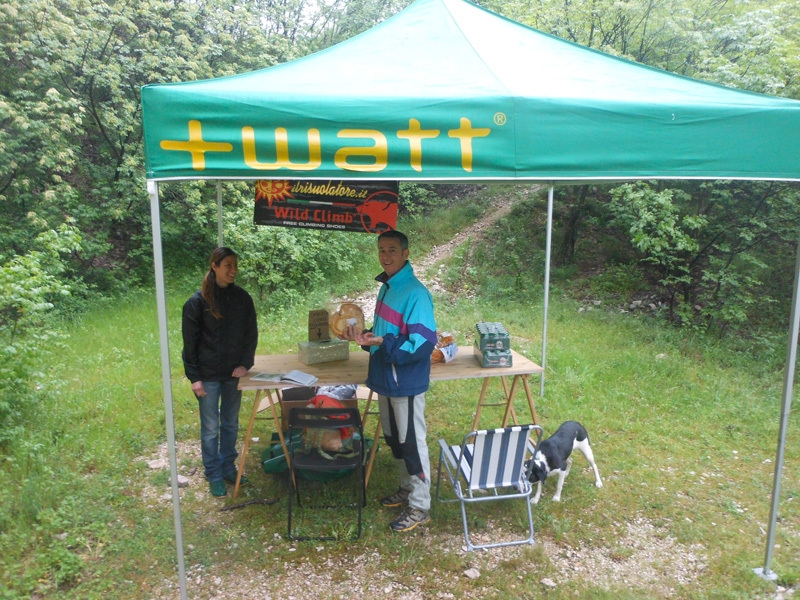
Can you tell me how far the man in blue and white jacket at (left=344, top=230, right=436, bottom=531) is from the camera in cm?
312

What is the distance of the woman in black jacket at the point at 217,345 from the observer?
3500 mm

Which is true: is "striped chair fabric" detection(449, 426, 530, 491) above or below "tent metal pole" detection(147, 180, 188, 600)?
below

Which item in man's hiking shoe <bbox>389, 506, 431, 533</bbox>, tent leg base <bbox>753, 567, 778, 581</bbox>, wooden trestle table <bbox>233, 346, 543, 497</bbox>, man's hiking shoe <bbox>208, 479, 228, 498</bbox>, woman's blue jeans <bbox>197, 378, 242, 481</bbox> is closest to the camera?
tent leg base <bbox>753, 567, 778, 581</bbox>

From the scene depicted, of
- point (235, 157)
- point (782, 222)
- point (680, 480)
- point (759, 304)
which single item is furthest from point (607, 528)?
point (759, 304)

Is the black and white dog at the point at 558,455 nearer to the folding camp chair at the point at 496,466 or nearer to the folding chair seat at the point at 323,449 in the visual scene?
the folding camp chair at the point at 496,466

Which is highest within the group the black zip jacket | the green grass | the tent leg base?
the black zip jacket

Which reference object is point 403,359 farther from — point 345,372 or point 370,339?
point 345,372

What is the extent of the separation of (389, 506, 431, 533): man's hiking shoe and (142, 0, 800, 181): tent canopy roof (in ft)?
7.23

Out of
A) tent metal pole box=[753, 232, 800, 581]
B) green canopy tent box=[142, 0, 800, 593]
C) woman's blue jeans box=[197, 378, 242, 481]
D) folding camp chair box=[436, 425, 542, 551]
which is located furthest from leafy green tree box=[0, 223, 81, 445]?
tent metal pole box=[753, 232, 800, 581]

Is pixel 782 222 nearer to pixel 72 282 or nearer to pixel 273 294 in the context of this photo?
pixel 273 294

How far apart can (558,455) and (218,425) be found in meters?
2.39

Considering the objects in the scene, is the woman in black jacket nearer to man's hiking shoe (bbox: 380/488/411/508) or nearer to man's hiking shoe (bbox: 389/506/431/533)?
man's hiking shoe (bbox: 380/488/411/508)

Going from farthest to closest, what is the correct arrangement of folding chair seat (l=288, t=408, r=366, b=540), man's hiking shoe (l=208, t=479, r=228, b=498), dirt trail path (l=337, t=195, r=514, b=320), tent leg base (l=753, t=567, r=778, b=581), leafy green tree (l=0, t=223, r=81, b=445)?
dirt trail path (l=337, t=195, r=514, b=320)
leafy green tree (l=0, t=223, r=81, b=445)
man's hiking shoe (l=208, t=479, r=228, b=498)
folding chair seat (l=288, t=408, r=366, b=540)
tent leg base (l=753, t=567, r=778, b=581)

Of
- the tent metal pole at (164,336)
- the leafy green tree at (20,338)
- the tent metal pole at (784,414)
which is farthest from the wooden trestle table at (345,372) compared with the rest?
Answer: the leafy green tree at (20,338)
